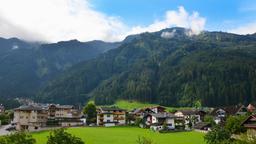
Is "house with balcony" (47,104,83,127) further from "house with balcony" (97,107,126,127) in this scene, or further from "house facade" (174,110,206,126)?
"house facade" (174,110,206,126)

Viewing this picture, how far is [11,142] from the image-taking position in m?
41.7

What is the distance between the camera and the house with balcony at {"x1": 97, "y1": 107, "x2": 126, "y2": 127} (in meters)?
131

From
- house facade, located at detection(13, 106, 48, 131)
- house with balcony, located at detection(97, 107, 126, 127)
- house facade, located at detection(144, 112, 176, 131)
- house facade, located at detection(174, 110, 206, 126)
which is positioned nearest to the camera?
house facade, located at detection(144, 112, 176, 131)

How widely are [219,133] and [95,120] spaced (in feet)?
251

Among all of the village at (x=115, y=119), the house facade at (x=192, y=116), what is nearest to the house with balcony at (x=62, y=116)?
the village at (x=115, y=119)

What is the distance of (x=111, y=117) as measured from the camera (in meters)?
133

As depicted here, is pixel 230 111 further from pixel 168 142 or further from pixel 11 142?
pixel 11 142

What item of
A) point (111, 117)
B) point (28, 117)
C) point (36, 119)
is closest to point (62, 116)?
point (36, 119)

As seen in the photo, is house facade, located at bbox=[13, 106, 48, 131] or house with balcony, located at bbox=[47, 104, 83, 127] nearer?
house facade, located at bbox=[13, 106, 48, 131]

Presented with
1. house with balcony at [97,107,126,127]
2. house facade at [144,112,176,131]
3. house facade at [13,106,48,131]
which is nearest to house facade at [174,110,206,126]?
house facade at [144,112,176,131]

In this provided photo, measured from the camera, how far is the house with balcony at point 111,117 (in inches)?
5148

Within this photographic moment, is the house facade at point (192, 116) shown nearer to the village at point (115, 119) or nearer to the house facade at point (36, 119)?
the village at point (115, 119)

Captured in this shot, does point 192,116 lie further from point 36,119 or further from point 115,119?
point 36,119

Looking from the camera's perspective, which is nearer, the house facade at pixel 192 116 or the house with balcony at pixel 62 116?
the house facade at pixel 192 116
